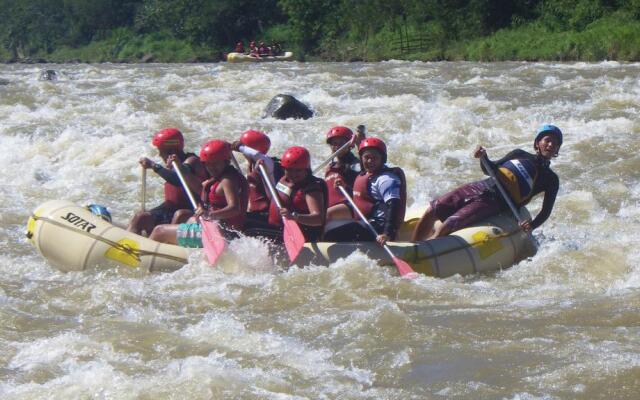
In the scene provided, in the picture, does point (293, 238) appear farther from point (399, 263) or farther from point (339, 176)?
point (339, 176)

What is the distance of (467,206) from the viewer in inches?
282

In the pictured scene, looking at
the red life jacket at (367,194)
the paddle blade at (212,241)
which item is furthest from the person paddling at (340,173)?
the paddle blade at (212,241)

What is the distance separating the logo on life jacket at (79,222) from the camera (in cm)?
708

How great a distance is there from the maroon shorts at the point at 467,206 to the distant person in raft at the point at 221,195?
5.06ft

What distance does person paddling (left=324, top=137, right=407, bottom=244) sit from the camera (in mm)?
6750

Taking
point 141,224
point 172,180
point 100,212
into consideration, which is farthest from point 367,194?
point 100,212

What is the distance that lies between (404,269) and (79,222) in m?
2.52

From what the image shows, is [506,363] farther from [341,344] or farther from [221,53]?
[221,53]

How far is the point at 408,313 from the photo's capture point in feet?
18.6

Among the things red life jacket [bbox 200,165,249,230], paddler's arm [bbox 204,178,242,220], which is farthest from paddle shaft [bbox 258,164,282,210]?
paddler's arm [bbox 204,178,242,220]

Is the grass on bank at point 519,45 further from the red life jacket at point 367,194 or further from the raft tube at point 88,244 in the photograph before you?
the raft tube at point 88,244

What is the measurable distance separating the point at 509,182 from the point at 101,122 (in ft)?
29.6

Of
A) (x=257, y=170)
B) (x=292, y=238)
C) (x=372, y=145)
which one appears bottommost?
(x=292, y=238)

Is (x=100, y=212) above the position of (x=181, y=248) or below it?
above
